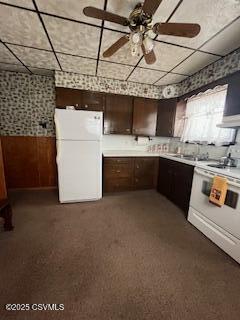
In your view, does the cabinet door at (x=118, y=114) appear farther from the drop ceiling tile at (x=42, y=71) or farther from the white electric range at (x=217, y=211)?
the white electric range at (x=217, y=211)

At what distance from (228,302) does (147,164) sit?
239 cm

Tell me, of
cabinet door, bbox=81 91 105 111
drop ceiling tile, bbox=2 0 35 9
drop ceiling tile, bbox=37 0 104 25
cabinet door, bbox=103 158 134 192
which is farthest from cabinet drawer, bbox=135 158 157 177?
drop ceiling tile, bbox=2 0 35 9

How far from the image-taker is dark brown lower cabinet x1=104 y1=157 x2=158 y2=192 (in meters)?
3.14

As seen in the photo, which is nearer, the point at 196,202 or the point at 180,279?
the point at 180,279

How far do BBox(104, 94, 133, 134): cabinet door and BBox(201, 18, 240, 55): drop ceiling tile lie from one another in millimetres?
1664

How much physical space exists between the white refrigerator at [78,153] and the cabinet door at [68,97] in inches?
23.4

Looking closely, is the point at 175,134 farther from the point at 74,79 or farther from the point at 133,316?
the point at 133,316

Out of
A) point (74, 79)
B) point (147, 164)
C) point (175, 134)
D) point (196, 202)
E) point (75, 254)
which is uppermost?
point (74, 79)

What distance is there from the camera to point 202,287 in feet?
4.31

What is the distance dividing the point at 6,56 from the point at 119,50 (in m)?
1.84

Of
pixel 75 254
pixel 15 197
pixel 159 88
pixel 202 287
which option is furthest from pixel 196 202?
pixel 15 197

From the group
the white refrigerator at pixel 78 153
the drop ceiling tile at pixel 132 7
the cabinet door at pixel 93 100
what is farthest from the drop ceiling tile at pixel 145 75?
the drop ceiling tile at pixel 132 7

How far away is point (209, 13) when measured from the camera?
4.61ft

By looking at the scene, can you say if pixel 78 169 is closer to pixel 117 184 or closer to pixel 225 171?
pixel 117 184
